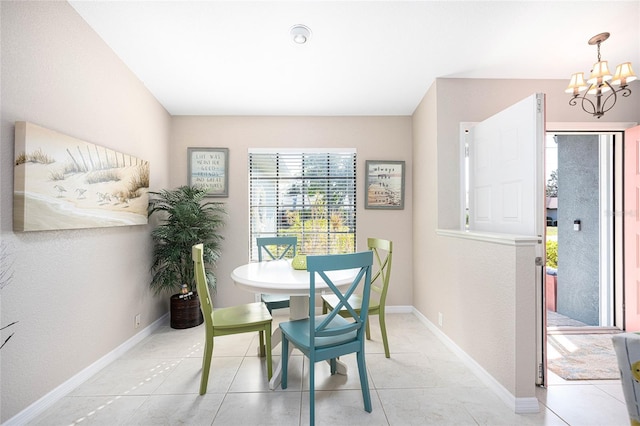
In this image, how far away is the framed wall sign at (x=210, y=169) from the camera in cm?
338

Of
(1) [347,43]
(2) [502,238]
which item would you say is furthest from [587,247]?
(1) [347,43]

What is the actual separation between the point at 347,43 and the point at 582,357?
324cm

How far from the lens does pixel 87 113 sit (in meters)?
2.01

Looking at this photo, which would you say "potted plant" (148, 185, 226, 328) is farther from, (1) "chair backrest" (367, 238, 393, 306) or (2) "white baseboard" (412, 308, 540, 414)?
(2) "white baseboard" (412, 308, 540, 414)

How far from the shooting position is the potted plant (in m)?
2.79

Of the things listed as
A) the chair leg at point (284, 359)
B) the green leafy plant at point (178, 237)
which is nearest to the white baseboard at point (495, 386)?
the chair leg at point (284, 359)

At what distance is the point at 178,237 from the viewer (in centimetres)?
278

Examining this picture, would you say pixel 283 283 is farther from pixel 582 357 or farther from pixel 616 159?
pixel 616 159

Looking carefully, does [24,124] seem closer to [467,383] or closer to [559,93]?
[467,383]

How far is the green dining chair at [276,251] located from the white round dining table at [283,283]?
0.27 m

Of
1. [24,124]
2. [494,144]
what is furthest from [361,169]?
[24,124]

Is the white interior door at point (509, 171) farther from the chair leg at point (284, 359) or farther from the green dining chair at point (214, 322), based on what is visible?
the green dining chair at point (214, 322)

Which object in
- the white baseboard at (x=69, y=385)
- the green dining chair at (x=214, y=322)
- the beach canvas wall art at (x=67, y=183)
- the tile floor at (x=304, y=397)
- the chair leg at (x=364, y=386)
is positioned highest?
the beach canvas wall art at (x=67, y=183)

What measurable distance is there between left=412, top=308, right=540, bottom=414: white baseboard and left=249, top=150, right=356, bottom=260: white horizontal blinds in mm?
1528
